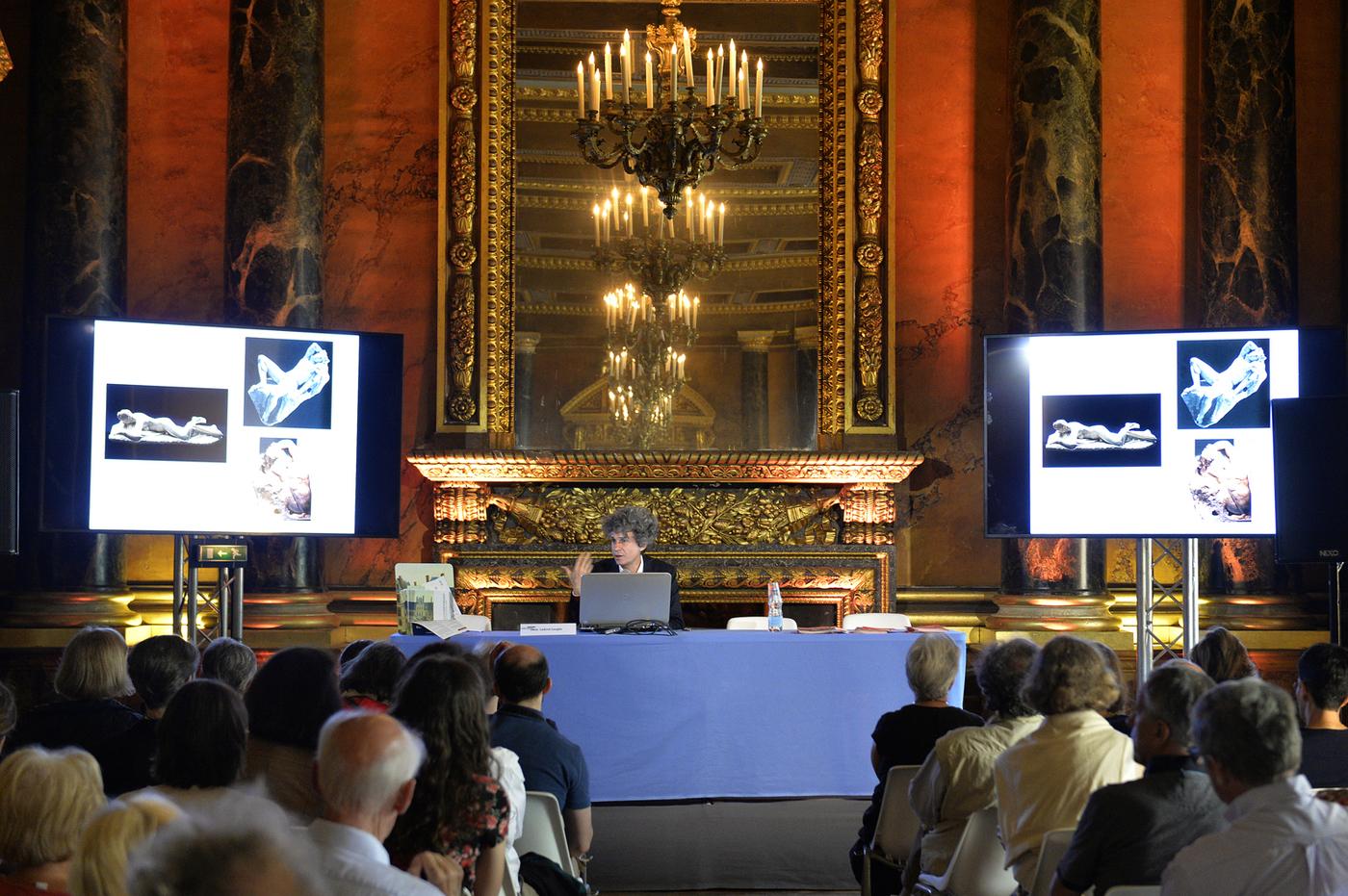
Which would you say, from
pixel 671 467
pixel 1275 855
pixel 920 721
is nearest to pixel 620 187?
pixel 671 467

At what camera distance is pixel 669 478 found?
8375 mm

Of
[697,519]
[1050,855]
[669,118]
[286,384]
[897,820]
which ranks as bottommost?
[897,820]

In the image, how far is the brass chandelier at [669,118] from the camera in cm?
783

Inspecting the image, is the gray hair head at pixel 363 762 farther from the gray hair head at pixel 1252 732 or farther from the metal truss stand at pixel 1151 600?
the metal truss stand at pixel 1151 600

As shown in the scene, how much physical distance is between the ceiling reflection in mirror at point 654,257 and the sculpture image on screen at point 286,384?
144cm

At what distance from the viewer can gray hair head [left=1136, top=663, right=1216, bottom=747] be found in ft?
10.1

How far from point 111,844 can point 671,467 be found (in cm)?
653

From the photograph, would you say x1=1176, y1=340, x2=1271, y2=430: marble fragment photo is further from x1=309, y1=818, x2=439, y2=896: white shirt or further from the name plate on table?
x1=309, y1=818, x2=439, y2=896: white shirt

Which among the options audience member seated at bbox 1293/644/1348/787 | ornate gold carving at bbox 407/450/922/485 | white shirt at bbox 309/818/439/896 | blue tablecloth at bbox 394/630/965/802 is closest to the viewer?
white shirt at bbox 309/818/439/896

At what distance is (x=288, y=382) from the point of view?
727cm

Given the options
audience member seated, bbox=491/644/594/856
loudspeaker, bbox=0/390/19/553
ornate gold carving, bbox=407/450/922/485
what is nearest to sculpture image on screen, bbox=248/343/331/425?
ornate gold carving, bbox=407/450/922/485

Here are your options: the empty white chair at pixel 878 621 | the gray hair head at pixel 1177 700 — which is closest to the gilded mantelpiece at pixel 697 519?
the empty white chair at pixel 878 621

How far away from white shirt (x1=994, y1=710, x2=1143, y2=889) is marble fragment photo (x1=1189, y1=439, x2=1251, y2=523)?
3942mm

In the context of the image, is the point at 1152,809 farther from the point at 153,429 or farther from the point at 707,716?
the point at 153,429
